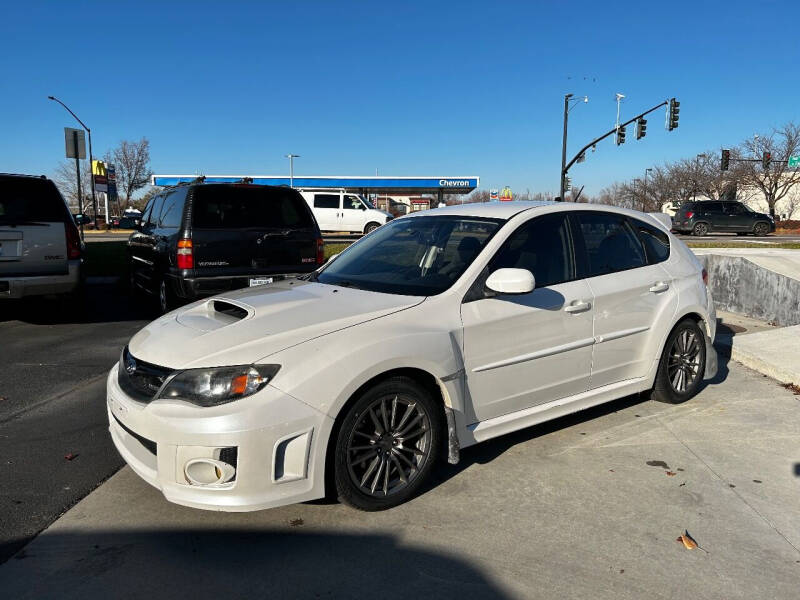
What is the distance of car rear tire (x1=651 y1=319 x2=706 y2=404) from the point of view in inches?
189

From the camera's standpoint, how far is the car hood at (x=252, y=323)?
115 inches

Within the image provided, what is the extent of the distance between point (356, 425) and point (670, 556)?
1606 millimetres

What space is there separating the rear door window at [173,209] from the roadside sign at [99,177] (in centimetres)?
1752

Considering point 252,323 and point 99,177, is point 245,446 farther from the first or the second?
point 99,177

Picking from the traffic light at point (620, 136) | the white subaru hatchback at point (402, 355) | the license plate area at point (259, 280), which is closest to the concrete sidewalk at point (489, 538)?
the white subaru hatchback at point (402, 355)

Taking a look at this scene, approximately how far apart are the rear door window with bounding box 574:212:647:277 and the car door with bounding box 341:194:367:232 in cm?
2196

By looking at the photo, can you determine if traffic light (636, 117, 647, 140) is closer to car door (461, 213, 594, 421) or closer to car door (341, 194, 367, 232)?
car door (341, 194, 367, 232)

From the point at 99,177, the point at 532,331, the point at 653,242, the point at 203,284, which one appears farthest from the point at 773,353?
the point at 99,177

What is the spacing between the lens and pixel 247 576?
2.64 meters

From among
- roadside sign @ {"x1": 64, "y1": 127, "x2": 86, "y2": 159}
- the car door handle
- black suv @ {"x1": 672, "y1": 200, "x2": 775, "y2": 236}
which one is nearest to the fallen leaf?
the car door handle

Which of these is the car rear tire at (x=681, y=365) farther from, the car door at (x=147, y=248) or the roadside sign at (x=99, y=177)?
the roadside sign at (x=99, y=177)

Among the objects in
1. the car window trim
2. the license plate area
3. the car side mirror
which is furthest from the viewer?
the license plate area

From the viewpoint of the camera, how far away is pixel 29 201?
23.8ft

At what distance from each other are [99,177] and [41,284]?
759 inches
